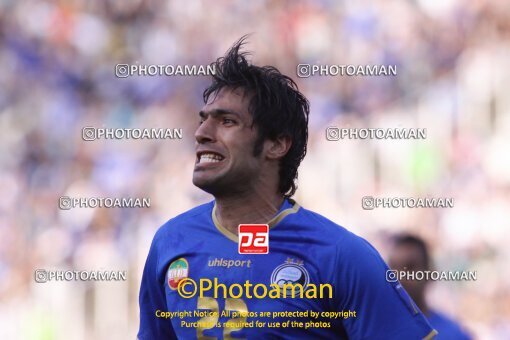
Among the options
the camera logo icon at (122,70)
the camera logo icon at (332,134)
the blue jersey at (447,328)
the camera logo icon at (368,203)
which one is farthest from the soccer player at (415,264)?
the camera logo icon at (122,70)

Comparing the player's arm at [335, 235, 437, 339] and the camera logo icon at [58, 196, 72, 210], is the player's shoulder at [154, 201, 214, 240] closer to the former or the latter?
the camera logo icon at [58, 196, 72, 210]

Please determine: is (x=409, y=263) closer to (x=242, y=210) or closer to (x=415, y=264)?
(x=415, y=264)

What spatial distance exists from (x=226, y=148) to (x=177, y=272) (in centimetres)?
41

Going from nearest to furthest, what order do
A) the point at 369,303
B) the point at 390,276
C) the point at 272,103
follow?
the point at 369,303
the point at 390,276
the point at 272,103

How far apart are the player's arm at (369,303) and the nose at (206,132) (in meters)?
0.52

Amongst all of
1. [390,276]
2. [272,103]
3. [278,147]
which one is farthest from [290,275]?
[272,103]

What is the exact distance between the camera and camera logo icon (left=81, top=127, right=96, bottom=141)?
275 cm

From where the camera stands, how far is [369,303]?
228 cm

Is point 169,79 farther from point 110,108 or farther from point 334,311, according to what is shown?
point 334,311

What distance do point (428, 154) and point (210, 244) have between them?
82cm

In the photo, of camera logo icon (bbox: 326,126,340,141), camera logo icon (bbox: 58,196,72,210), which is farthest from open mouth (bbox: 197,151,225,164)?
camera logo icon (bbox: 58,196,72,210)

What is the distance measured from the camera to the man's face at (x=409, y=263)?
2629 millimetres

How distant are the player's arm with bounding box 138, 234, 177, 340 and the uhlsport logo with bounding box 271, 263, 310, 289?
366 millimetres

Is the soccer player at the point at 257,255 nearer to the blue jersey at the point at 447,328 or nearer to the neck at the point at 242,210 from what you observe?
the neck at the point at 242,210
